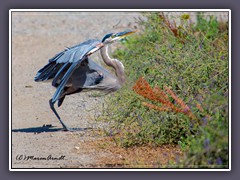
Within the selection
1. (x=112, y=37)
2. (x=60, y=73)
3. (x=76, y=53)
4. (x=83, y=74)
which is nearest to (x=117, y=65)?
(x=112, y=37)

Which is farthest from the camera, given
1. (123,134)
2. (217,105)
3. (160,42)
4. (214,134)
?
(160,42)

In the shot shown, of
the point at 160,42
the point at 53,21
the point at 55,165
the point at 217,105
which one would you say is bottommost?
the point at 55,165

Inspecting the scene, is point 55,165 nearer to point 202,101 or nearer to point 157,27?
point 202,101

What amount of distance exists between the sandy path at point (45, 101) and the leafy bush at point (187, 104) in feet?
1.82

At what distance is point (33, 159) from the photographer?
819cm

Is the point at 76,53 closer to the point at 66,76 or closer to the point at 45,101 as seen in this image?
the point at 66,76

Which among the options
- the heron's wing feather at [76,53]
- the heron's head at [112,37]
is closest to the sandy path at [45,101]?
the heron's head at [112,37]

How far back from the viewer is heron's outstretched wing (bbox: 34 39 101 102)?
902 centimetres

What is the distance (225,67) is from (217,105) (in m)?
A: 1.05

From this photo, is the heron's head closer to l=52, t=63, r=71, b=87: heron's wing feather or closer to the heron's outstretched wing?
the heron's outstretched wing

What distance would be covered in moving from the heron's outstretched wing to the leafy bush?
63 cm

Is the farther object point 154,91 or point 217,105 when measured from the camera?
point 154,91

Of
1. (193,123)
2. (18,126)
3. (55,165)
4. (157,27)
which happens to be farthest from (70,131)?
(157,27)

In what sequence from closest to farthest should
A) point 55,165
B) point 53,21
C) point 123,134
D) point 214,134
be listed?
point 214,134, point 55,165, point 123,134, point 53,21
